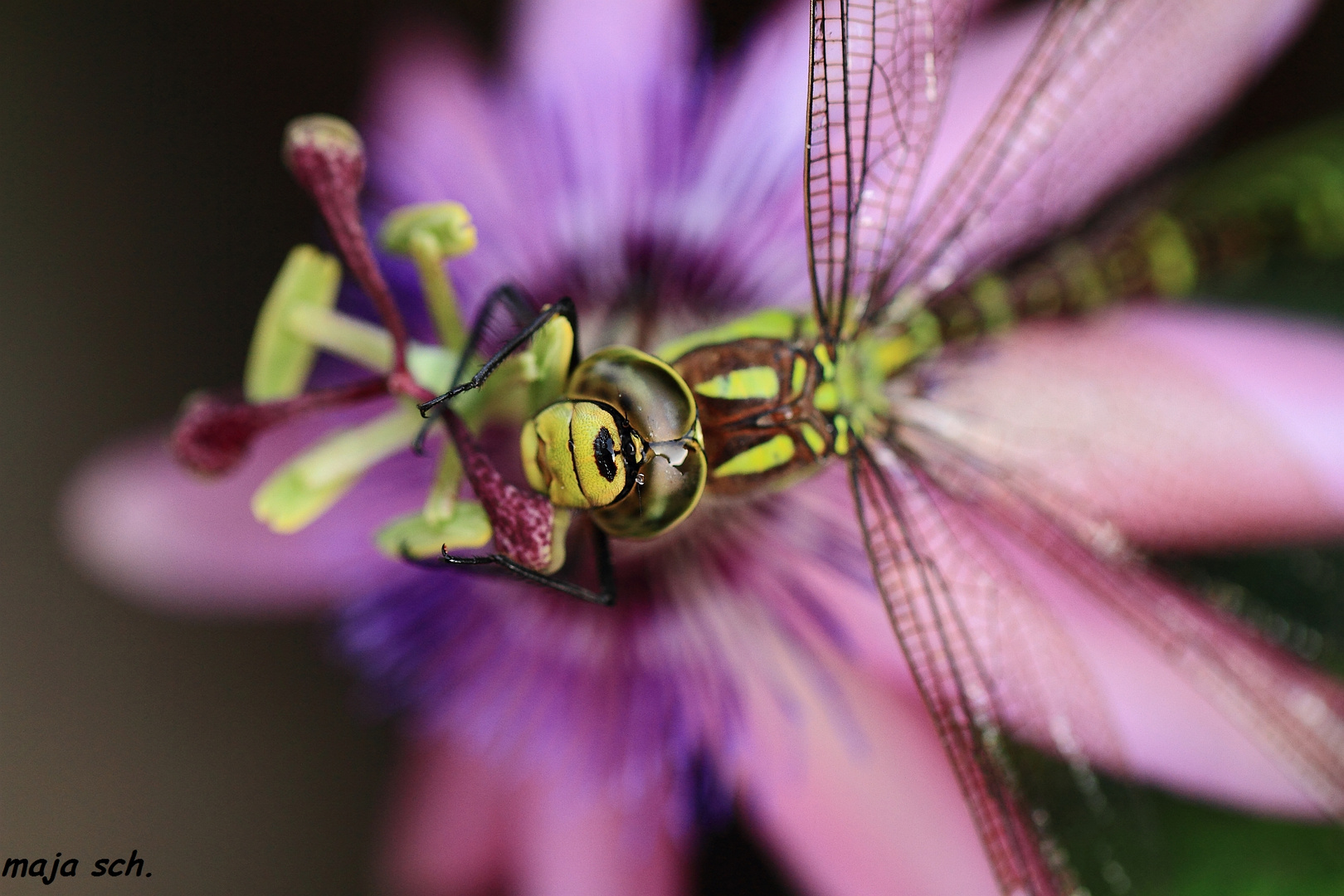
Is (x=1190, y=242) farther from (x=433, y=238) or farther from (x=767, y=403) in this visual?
(x=433, y=238)

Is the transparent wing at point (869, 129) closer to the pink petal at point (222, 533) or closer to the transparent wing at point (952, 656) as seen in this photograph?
the transparent wing at point (952, 656)

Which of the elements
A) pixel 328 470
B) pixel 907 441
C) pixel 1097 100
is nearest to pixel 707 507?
pixel 907 441

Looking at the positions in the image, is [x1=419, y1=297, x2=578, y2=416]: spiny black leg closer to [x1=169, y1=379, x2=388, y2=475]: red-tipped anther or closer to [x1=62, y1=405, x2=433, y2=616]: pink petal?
[x1=169, y1=379, x2=388, y2=475]: red-tipped anther

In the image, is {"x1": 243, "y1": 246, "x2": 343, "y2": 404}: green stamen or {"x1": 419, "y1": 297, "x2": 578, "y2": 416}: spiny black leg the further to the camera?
{"x1": 243, "y1": 246, "x2": 343, "y2": 404}: green stamen

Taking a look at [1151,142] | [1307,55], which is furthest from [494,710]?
[1307,55]

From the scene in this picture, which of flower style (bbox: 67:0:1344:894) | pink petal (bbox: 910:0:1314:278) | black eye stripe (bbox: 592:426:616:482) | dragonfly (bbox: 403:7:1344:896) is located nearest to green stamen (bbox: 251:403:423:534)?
flower style (bbox: 67:0:1344:894)

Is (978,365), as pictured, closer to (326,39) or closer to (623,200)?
(623,200)
